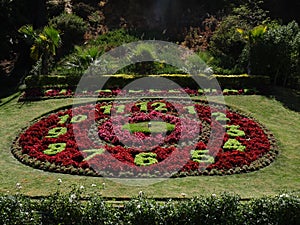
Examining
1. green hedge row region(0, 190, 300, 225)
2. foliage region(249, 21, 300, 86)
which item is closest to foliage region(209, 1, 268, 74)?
foliage region(249, 21, 300, 86)

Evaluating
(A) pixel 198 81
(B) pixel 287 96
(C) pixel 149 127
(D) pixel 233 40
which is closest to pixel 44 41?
(A) pixel 198 81

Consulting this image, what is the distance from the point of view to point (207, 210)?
31.9ft

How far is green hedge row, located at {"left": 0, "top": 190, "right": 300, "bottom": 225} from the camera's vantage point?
971cm

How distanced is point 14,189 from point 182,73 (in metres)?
12.1

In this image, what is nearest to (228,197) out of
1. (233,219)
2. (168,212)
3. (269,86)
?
(233,219)

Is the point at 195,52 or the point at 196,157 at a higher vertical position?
the point at 195,52

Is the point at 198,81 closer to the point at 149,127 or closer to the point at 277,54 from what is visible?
the point at 277,54

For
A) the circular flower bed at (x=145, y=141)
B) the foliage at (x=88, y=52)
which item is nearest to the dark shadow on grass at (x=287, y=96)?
the circular flower bed at (x=145, y=141)

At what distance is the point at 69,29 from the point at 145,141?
14.3 metres

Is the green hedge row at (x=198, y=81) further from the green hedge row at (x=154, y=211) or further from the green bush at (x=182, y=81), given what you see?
the green hedge row at (x=154, y=211)

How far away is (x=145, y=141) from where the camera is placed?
1491cm

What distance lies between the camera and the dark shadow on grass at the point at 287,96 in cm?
1930

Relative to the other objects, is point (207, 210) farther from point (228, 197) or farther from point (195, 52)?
point (195, 52)

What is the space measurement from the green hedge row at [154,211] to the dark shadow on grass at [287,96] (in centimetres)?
974
